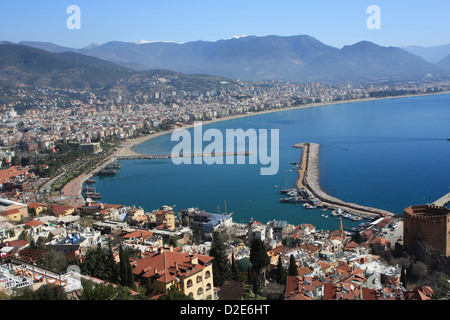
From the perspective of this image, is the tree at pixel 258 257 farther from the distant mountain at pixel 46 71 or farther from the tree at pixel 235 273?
the distant mountain at pixel 46 71

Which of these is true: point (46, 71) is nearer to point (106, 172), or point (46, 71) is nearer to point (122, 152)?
point (122, 152)

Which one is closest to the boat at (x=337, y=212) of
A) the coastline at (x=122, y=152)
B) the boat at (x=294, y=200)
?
the boat at (x=294, y=200)

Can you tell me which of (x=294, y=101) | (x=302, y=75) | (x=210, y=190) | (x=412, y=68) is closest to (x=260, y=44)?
(x=302, y=75)

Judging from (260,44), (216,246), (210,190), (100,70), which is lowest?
(210,190)

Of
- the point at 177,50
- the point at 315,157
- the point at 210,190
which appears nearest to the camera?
the point at 210,190

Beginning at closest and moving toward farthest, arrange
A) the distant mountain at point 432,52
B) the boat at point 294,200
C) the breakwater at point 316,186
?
the breakwater at point 316,186, the boat at point 294,200, the distant mountain at point 432,52

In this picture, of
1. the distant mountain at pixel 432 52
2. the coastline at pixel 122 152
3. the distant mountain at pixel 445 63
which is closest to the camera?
the coastline at pixel 122 152

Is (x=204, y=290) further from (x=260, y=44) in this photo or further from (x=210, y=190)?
(x=260, y=44)

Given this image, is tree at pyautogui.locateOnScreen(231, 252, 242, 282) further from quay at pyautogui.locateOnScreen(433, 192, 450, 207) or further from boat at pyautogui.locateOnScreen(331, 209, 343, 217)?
quay at pyautogui.locateOnScreen(433, 192, 450, 207)
